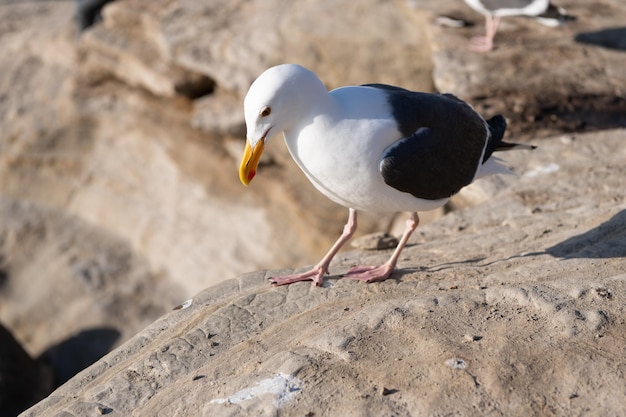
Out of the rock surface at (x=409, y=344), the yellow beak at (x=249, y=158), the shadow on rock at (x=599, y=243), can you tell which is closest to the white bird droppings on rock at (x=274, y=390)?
the rock surface at (x=409, y=344)

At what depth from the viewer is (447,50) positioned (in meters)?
6.95

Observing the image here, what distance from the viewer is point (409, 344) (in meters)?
3.22

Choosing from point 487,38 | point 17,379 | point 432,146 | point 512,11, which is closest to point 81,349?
point 17,379

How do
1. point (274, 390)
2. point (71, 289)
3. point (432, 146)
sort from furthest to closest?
point (71, 289) < point (432, 146) < point (274, 390)

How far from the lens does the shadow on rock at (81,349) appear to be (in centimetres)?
897

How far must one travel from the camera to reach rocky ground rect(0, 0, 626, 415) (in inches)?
136

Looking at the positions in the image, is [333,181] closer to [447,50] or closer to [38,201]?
[447,50]

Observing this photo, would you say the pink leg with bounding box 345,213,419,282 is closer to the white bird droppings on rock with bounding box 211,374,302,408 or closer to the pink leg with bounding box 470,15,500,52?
the white bird droppings on rock with bounding box 211,374,302,408

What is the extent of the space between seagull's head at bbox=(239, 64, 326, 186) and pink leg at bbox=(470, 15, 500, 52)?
3863 mm

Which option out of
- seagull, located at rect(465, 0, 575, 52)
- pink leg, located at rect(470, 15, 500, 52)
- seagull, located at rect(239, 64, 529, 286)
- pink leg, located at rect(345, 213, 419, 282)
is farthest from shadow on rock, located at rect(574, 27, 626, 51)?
pink leg, located at rect(345, 213, 419, 282)

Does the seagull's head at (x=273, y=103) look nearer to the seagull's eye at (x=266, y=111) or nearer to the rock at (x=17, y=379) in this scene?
the seagull's eye at (x=266, y=111)

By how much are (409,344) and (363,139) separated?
0.90 m

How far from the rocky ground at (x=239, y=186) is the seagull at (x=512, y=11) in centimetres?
16

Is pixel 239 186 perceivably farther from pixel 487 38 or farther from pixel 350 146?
pixel 350 146
